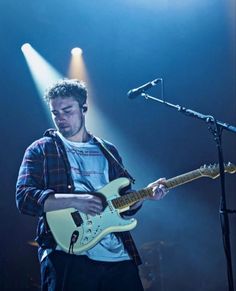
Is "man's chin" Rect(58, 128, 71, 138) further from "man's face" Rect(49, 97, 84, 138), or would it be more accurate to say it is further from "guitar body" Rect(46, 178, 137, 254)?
"guitar body" Rect(46, 178, 137, 254)

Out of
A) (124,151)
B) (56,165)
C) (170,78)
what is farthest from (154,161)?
(56,165)

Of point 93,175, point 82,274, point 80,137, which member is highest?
point 80,137

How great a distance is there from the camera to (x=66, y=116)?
2.65 metres

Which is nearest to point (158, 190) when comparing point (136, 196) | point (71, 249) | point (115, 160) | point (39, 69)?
point (136, 196)

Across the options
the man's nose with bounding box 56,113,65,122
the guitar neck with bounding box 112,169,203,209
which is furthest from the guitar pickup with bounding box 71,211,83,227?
the man's nose with bounding box 56,113,65,122

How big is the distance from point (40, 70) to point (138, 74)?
1354mm

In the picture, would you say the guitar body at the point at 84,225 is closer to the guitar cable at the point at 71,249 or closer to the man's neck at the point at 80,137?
the guitar cable at the point at 71,249

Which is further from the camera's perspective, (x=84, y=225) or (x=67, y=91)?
(x=67, y=91)

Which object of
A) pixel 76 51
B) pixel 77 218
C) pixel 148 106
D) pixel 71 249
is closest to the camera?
pixel 71 249

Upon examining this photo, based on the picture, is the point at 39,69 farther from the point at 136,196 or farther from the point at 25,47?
the point at 136,196

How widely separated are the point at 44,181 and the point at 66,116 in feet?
1.67

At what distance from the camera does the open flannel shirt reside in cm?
221

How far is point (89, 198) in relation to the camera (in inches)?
89.7

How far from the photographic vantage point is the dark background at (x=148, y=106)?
197 inches
